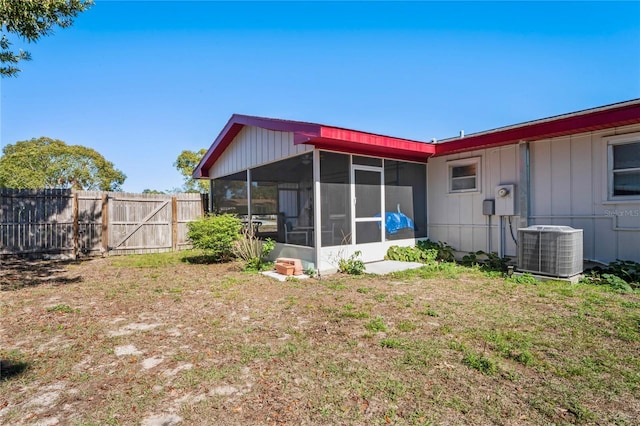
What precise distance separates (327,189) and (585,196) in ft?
15.5

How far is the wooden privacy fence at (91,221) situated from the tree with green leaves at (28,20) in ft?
12.6

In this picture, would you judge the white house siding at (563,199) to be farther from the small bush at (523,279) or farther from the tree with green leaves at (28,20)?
the tree with green leaves at (28,20)

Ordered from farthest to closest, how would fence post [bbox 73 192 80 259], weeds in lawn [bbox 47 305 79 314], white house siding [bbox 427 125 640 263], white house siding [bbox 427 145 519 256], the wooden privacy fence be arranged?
1. fence post [bbox 73 192 80 259]
2. the wooden privacy fence
3. white house siding [bbox 427 145 519 256]
4. white house siding [bbox 427 125 640 263]
5. weeds in lawn [bbox 47 305 79 314]

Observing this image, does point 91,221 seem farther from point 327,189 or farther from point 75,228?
point 327,189

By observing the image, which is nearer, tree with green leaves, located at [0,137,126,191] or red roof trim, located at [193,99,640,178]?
red roof trim, located at [193,99,640,178]

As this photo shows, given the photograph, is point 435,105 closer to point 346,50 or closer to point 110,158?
point 346,50

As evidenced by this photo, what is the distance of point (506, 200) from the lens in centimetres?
666

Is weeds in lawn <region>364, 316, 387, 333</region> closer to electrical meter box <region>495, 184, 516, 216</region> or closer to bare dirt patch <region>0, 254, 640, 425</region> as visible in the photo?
bare dirt patch <region>0, 254, 640, 425</region>

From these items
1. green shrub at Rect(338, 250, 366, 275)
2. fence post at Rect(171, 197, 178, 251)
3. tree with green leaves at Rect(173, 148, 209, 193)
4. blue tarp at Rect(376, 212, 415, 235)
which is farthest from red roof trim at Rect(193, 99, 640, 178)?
tree with green leaves at Rect(173, 148, 209, 193)

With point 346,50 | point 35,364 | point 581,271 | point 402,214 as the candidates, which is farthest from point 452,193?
point 35,364

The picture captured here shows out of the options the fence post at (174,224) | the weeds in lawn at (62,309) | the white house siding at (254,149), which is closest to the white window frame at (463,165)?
the white house siding at (254,149)

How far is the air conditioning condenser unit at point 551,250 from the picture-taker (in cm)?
520

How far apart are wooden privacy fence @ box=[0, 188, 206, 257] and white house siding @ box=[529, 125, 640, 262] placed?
10.2 meters

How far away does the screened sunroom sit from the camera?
20.7ft
